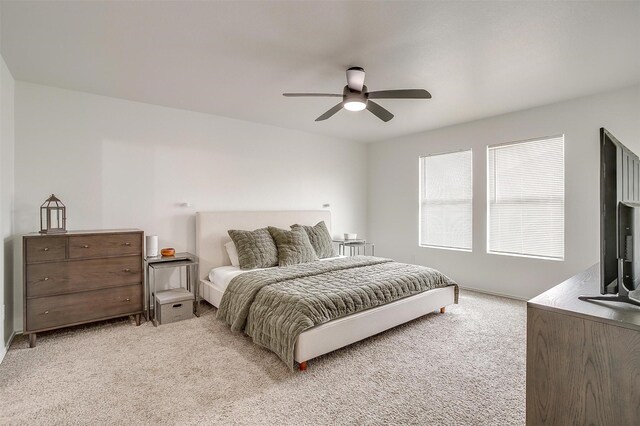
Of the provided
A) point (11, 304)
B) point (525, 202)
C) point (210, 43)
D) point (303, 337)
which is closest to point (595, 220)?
point (525, 202)

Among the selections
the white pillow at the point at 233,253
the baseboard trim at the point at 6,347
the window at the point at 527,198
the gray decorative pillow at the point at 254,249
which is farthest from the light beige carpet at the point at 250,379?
the window at the point at 527,198

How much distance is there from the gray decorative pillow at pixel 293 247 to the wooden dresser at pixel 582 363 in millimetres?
2976

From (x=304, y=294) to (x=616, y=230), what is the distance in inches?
83.3

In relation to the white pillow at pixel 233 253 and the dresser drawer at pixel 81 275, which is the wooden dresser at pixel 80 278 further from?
the white pillow at pixel 233 253

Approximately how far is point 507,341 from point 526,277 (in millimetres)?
1678

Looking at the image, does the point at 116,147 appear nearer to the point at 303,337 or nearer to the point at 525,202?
the point at 303,337

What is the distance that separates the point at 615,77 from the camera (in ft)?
10.4

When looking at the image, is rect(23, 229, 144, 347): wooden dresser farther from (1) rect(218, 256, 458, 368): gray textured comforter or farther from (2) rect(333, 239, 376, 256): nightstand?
(2) rect(333, 239, 376, 256): nightstand

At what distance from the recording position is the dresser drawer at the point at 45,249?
9.29ft

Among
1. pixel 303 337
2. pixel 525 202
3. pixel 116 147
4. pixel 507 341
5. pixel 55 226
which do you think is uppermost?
pixel 116 147

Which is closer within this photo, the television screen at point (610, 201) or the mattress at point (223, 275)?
the television screen at point (610, 201)

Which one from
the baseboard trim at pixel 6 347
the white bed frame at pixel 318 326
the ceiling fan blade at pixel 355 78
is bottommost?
the baseboard trim at pixel 6 347

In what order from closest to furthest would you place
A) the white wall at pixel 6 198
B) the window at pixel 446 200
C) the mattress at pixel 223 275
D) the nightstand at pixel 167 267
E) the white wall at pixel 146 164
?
the white wall at pixel 6 198
the white wall at pixel 146 164
the nightstand at pixel 167 267
the mattress at pixel 223 275
the window at pixel 446 200

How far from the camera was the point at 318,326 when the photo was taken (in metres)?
2.55
